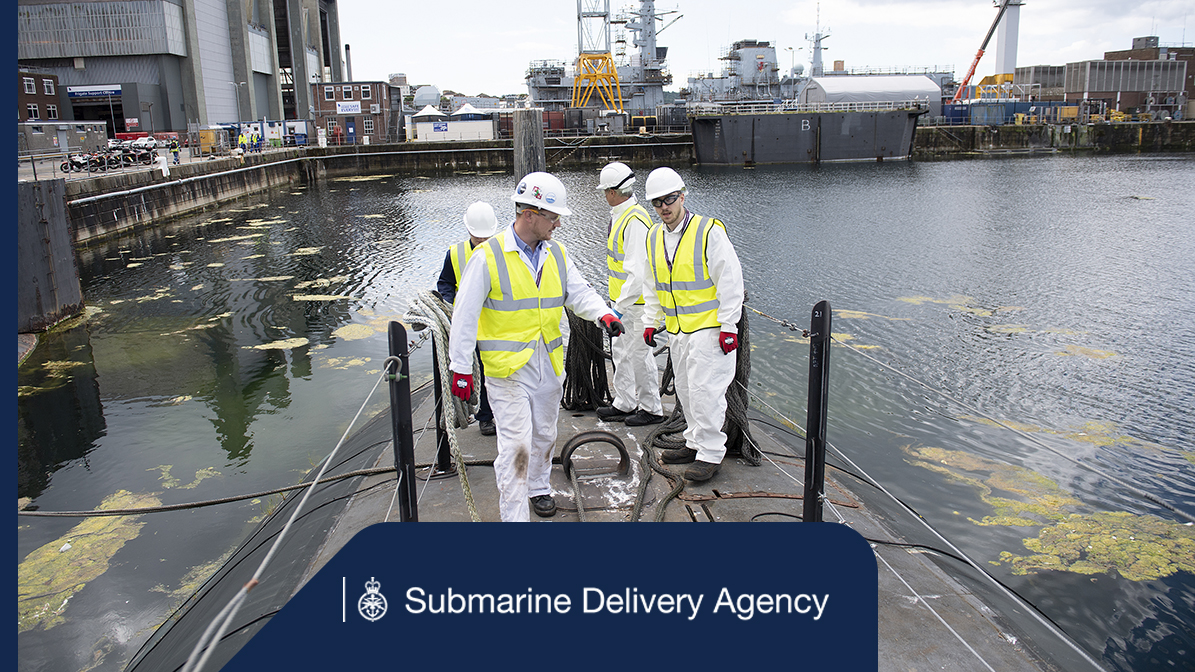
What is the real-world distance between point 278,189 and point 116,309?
2617 centimetres

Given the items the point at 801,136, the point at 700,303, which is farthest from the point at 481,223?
the point at 801,136

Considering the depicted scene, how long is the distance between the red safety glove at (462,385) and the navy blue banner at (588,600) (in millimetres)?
1693

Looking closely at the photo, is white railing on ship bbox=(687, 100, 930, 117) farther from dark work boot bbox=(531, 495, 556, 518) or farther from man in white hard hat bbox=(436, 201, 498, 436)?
dark work boot bbox=(531, 495, 556, 518)

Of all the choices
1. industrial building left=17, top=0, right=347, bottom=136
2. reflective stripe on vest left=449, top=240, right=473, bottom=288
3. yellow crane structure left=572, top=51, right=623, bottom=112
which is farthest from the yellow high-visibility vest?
yellow crane structure left=572, top=51, right=623, bottom=112

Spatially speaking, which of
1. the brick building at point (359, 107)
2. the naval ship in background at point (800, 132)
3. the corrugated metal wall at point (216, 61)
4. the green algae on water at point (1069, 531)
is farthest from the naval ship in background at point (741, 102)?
the green algae on water at point (1069, 531)

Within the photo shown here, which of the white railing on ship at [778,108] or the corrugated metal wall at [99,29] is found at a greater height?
the corrugated metal wall at [99,29]

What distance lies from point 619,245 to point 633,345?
34.5 inches

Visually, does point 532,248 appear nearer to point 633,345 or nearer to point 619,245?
point 633,345

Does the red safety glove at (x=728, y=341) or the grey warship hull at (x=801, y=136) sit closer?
the red safety glove at (x=728, y=341)

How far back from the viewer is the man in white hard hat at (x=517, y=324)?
3549 millimetres

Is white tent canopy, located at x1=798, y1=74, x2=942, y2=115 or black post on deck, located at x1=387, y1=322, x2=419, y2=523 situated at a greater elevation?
white tent canopy, located at x1=798, y1=74, x2=942, y2=115

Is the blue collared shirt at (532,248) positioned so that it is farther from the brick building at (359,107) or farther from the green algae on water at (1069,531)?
the brick building at (359,107)

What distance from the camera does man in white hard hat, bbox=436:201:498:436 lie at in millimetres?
5031

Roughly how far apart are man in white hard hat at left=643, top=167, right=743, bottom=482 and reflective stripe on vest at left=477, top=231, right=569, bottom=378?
1070 millimetres
